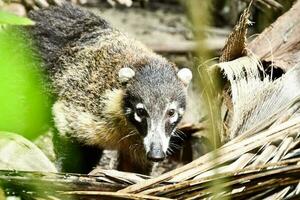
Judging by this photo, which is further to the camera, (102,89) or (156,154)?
(102,89)

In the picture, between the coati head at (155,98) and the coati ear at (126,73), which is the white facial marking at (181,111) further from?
the coati ear at (126,73)

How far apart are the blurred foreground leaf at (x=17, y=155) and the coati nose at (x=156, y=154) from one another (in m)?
0.87

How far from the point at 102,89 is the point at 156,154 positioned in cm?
92

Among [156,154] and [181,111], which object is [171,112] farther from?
[156,154]

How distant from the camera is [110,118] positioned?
4.29 meters

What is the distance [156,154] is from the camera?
3.53 metres

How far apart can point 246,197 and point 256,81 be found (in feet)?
3.71

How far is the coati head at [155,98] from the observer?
386 cm

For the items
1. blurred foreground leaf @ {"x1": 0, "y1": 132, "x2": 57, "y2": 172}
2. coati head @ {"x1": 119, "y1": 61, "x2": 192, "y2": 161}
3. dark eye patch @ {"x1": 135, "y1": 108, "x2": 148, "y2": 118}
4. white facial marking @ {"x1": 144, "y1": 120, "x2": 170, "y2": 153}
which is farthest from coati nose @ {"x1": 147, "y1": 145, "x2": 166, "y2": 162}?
blurred foreground leaf @ {"x1": 0, "y1": 132, "x2": 57, "y2": 172}

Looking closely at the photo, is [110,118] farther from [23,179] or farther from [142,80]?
[23,179]

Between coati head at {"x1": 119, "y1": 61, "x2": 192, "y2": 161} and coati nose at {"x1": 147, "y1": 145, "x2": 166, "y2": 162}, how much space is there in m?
0.13

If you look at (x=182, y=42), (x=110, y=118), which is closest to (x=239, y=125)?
(x=110, y=118)

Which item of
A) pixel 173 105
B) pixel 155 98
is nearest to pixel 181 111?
pixel 173 105

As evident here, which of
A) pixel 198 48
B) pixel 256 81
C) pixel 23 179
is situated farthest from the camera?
pixel 256 81
